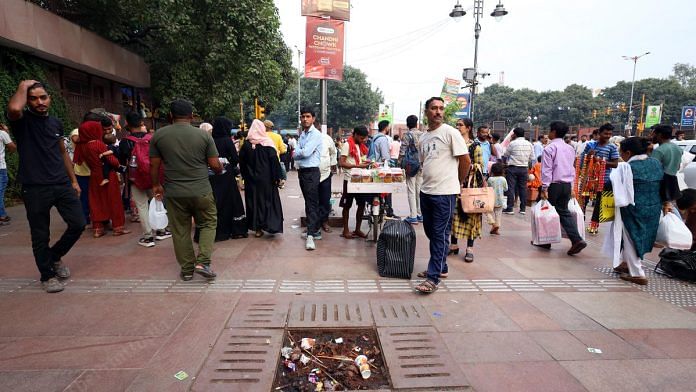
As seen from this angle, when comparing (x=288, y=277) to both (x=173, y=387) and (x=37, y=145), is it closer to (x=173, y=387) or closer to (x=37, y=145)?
(x=173, y=387)

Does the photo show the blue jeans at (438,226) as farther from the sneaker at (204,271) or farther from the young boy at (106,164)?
the young boy at (106,164)

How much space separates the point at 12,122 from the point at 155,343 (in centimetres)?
250

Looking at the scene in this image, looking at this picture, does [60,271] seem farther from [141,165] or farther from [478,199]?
[478,199]

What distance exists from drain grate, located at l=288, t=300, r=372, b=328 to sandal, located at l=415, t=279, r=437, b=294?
59 centimetres

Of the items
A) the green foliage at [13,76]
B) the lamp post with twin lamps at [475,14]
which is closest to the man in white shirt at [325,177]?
the green foliage at [13,76]

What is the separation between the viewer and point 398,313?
137 inches

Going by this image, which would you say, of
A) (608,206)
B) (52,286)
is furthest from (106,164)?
(608,206)

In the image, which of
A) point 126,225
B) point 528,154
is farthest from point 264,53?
point 528,154

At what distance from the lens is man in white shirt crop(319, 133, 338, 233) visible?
6073 mm

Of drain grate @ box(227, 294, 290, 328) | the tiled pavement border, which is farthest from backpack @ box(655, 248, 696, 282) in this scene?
drain grate @ box(227, 294, 290, 328)

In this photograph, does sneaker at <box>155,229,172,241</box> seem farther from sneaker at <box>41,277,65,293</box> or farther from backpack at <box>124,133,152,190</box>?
sneaker at <box>41,277,65,293</box>

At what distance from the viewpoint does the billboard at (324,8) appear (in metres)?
9.27

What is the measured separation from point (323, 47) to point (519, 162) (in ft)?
16.8

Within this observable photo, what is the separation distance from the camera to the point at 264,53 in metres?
11.9
